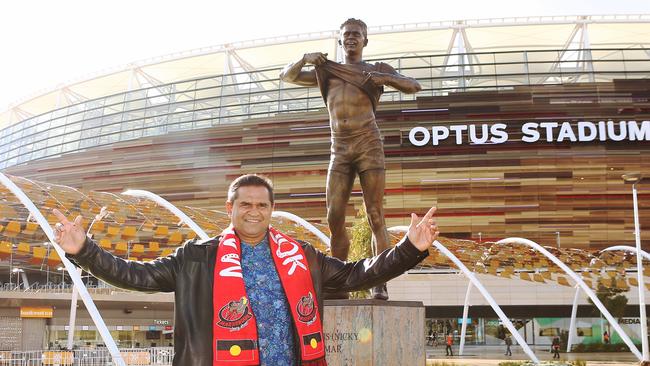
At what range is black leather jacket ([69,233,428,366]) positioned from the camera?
3424 millimetres

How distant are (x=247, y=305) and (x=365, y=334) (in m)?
4.75

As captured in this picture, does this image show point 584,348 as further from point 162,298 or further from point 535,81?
point 162,298

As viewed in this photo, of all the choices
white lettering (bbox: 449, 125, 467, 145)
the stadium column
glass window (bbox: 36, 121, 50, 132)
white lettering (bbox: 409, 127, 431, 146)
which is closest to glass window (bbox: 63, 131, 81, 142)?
glass window (bbox: 36, 121, 50, 132)

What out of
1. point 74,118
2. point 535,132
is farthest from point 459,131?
point 74,118

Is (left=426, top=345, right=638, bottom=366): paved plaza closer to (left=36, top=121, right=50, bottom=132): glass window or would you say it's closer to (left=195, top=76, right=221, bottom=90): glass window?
(left=195, top=76, right=221, bottom=90): glass window

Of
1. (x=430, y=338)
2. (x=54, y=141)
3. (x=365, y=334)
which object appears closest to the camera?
(x=365, y=334)

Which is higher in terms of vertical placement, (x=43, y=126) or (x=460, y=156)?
(x=43, y=126)

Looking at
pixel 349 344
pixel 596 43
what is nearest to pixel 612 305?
pixel 596 43

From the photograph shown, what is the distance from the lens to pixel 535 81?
49.3 meters

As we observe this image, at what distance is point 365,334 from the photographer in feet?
26.3

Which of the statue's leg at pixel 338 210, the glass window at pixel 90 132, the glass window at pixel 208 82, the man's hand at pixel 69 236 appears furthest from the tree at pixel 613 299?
the man's hand at pixel 69 236

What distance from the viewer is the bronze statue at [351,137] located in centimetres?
860

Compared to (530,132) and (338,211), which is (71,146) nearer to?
(530,132)

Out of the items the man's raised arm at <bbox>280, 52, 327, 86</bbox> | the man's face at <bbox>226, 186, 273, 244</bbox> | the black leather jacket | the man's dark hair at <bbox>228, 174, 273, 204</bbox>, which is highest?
the man's raised arm at <bbox>280, 52, 327, 86</bbox>
